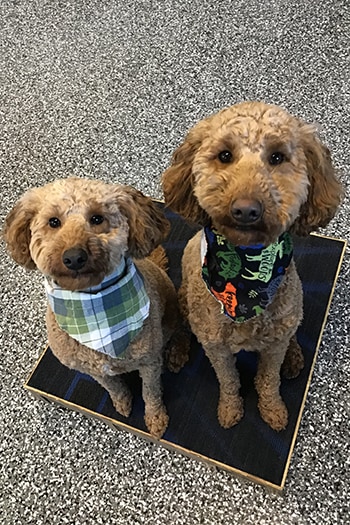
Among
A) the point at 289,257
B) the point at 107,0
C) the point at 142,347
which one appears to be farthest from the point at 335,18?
the point at 142,347

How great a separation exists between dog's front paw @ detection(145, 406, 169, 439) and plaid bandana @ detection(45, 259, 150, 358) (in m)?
0.30

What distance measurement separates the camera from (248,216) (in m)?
0.88

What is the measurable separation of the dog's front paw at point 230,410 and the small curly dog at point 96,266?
7.7 inches

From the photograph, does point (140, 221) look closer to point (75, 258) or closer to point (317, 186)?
point (75, 258)

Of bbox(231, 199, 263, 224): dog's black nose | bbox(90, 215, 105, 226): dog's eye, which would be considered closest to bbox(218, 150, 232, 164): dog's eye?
bbox(231, 199, 263, 224): dog's black nose

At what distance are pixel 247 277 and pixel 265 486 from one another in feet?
1.78

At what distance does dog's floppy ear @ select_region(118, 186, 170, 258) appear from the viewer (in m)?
1.07

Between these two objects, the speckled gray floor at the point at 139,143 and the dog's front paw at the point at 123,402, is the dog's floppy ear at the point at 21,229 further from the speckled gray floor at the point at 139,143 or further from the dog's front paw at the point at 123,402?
the speckled gray floor at the point at 139,143

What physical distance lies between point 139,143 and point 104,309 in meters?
1.08

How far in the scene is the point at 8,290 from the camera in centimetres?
177

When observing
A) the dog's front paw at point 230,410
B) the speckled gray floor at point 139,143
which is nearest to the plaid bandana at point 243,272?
the dog's front paw at point 230,410

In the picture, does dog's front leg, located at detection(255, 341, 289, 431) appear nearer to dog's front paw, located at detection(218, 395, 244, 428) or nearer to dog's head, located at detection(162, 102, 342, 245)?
dog's front paw, located at detection(218, 395, 244, 428)

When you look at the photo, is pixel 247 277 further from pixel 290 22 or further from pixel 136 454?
pixel 290 22

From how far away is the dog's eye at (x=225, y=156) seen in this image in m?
0.97
